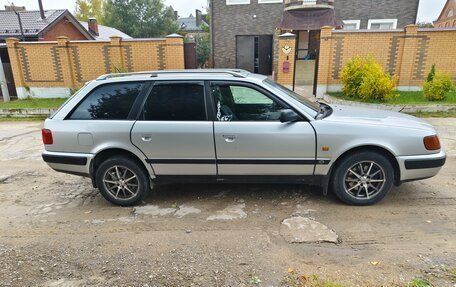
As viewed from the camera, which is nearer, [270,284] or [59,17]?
[270,284]

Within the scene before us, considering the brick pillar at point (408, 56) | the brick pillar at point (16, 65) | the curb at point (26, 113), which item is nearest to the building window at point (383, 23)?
the brick pillar at point (408, 56)

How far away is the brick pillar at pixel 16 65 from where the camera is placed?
12.6 metres

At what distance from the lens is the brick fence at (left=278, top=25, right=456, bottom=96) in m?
10.6

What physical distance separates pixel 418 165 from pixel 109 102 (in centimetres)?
382

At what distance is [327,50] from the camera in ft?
36.6

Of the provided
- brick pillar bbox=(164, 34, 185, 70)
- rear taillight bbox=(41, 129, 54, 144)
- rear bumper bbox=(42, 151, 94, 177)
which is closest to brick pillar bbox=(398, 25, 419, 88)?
brick pillar bbox=(164, 34, 185, 70)

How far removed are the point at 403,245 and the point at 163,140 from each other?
2.81m

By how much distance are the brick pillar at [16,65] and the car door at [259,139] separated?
12.6 m

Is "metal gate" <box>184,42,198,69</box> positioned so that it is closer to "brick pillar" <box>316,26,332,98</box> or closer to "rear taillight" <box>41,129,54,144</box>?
"brick pillar" <box>316,26,332,98</box>

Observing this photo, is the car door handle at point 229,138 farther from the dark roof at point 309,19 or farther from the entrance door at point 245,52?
the entrance door at point 245,52

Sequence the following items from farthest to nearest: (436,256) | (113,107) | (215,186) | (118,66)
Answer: (118,66), (215,186), (113,107), (436,256)

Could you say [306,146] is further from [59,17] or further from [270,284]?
[59,17]

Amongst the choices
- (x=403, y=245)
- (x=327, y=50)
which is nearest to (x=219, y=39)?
(x=327, y=50)

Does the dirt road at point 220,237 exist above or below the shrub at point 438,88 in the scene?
below
